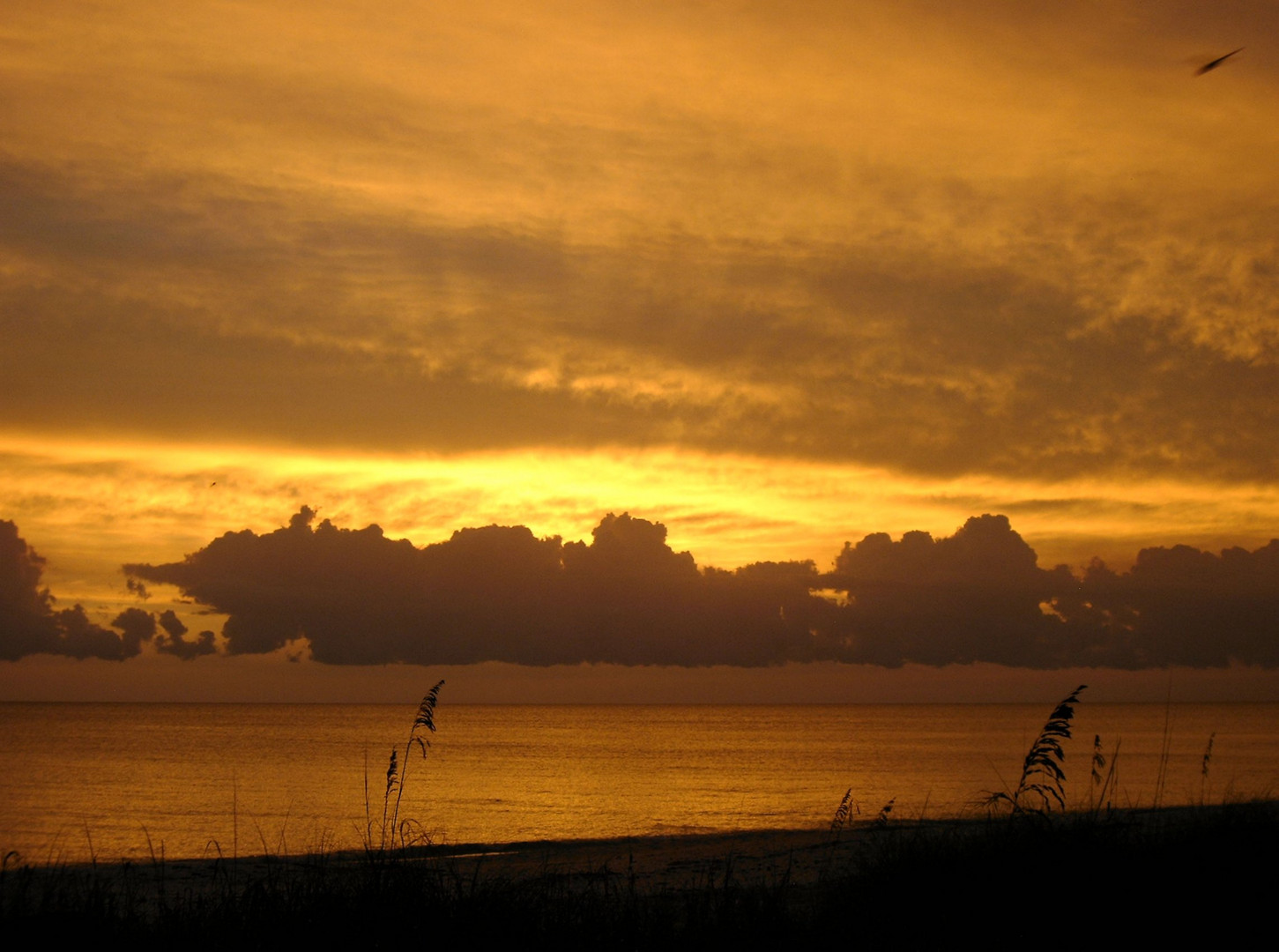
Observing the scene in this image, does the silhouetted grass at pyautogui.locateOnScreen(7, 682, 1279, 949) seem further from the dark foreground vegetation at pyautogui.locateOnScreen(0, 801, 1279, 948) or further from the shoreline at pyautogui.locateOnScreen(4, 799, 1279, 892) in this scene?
the shoreline at pyautogui.locateOnScreen(4, 799, 1279, 892)

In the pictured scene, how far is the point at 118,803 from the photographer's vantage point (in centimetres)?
5272

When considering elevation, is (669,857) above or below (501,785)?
above


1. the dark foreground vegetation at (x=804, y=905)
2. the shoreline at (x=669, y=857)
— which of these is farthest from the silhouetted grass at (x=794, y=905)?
the shoreline at (x=669, y=857)

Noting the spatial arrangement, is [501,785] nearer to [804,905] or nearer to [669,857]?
[669,857]

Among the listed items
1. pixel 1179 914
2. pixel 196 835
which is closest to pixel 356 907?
pixel 1179 914

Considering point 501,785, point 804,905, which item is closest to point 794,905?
point 804,905

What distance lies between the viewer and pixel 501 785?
65.6 meters

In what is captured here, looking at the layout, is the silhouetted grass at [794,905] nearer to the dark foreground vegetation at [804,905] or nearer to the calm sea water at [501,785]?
the dark foreground vegetation at [804,905]

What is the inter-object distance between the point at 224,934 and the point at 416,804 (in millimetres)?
43971

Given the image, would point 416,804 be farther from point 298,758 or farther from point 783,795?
point 298,758

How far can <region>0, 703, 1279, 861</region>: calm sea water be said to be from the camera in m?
42.6

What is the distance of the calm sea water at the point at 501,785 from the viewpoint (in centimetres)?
4262

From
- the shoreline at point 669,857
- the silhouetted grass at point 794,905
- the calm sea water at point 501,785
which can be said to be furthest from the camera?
the calm sea water at point 501,785

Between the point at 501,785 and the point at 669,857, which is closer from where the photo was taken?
the point at 669,857
